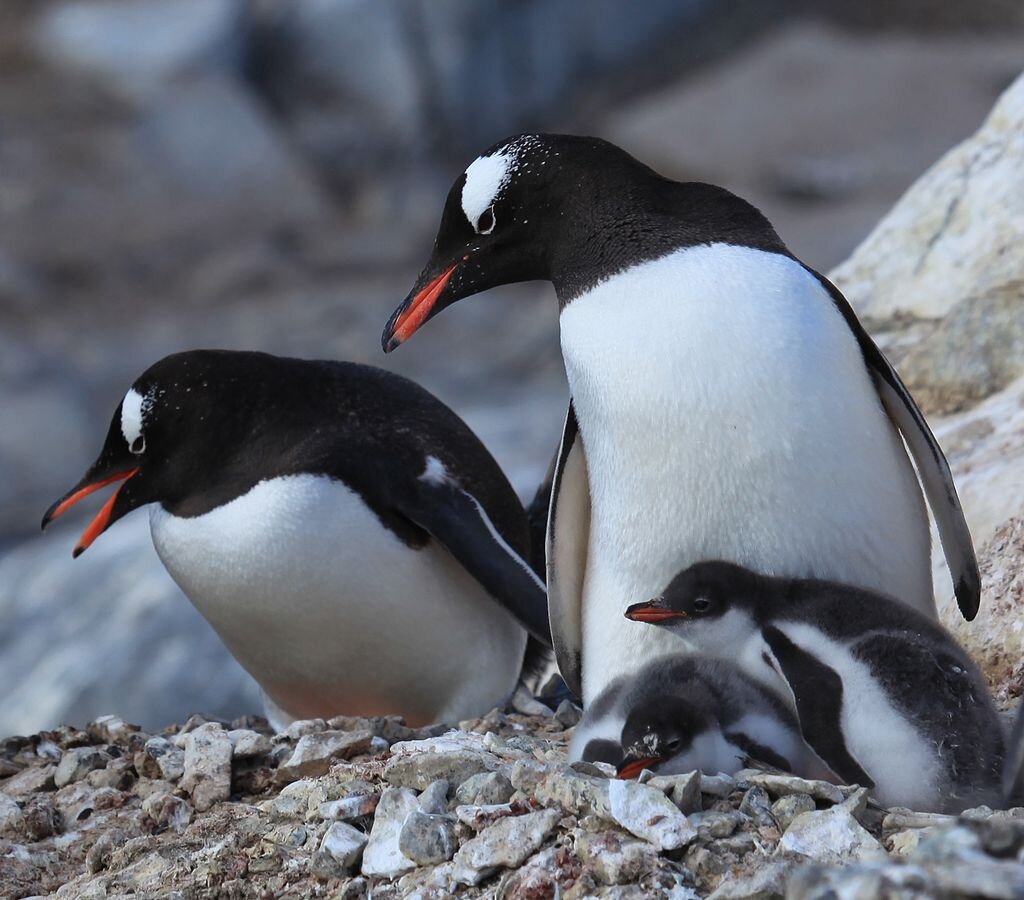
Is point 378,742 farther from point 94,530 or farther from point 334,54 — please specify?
point 334,54

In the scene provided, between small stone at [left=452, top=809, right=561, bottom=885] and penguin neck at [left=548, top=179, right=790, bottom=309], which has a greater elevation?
penguin neck at [left=548, top=179, right=790, bottom=309]

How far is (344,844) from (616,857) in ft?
1.28

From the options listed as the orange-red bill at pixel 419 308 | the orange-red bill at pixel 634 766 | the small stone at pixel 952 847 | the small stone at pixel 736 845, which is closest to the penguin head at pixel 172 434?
the orange-red bill at pixel 419 308

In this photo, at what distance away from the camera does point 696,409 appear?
7.39 feet

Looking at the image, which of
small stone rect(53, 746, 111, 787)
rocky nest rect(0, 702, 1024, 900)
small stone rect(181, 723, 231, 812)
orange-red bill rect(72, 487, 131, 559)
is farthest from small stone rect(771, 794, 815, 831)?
orange-red bill rect(72, 487, 131, 559)

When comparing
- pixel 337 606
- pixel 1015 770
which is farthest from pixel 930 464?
pixel 337 606

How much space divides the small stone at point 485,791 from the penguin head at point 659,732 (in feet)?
0.47

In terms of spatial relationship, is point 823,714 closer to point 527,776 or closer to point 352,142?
point 527,776

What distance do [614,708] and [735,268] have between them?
0.63 m

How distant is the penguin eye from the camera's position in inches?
102

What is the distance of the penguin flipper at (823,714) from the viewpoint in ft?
6.56

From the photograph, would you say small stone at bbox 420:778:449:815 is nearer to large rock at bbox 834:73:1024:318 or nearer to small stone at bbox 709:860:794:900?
small stone at bbox 709:860:794:900

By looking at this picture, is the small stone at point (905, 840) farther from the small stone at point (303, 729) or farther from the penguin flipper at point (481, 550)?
the penguin flipper at point (481, 550)

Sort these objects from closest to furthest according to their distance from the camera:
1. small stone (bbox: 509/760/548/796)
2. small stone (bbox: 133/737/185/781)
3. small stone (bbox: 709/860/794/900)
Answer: small stone (bbox: 709/860/794/900) < small stone (bbox: 509/760/548/796) < small stone (bbox: 133/737/185/781)
